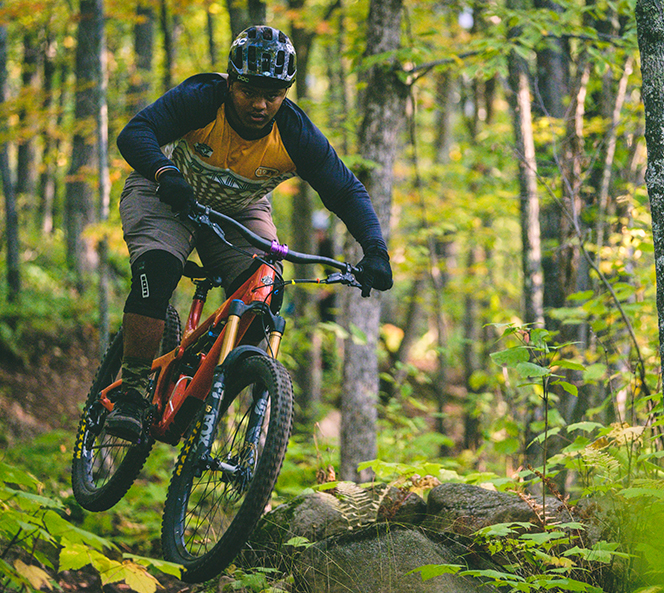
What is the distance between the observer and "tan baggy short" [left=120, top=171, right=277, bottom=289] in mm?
3705

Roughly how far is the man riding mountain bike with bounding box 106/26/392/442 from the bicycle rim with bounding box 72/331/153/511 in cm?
30

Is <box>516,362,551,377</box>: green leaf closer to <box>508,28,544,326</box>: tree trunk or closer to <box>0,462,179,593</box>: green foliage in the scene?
<box>0,462,179,593</box>: green foliage

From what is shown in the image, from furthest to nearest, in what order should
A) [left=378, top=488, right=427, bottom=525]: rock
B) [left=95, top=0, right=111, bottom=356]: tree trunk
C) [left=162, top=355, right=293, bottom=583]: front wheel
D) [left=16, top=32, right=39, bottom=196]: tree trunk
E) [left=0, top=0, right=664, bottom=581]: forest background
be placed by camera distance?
[left=16, top=32, right=39, bottom=196]: tree trunk → [left=95, top=0, right=111, bottom=356]: tree trunk → [left=0, top=0, right=664, bottom=581]: forest background → [left=378, top=488, right=427, bottom=525]: rock → [left=162, top=355, right=293, bottom=583]: front wheel

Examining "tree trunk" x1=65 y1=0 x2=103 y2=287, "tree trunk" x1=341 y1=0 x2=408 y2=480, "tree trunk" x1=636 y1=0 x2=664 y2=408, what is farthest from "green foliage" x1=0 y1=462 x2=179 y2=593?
"tree trunk" x1=65 y1=0 x2=103 y2=287

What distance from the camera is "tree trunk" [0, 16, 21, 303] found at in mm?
10812

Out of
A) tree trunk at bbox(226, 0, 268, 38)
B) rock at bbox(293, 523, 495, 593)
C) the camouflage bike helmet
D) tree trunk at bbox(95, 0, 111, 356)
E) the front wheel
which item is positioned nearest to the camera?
the front wheel

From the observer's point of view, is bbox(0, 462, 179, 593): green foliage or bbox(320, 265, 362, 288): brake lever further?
bbox(320, 265, 362, 288): brake lever

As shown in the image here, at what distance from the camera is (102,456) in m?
4.68

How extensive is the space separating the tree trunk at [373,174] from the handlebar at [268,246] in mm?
3186

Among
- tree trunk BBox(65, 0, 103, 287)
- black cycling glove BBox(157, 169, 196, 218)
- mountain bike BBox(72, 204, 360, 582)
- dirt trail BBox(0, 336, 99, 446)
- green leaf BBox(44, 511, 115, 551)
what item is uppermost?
tree trunk BBox(65, 0, 103, 287)

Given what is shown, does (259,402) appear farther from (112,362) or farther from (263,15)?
(263,15)

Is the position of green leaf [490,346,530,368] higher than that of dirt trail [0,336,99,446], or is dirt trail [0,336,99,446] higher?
green leaf [490,346,530,368]

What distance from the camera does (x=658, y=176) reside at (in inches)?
128

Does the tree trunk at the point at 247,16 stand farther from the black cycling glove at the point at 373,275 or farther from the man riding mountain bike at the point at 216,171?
the black cycling glove at the point at 373,275
